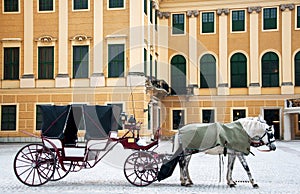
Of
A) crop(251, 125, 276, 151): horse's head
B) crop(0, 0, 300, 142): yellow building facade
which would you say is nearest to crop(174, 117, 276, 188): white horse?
crop(251, 125, 276, 151): horse's head

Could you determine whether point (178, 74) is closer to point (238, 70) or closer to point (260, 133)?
point (238, 70)

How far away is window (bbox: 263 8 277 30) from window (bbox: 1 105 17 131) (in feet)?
61.8

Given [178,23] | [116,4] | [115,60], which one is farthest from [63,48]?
[178,23]

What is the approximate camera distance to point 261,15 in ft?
126

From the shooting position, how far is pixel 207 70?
39125mm

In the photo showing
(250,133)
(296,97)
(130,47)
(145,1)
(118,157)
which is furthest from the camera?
(296,97)

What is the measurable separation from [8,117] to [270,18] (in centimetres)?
1979

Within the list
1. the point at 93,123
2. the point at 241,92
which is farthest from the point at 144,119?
the point at 93,123

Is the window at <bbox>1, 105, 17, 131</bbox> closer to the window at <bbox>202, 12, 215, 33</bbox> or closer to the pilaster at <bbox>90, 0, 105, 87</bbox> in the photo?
the pilaster at <bbox>90, 0, 105, 87</bbox>

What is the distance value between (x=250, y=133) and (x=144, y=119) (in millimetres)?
19446

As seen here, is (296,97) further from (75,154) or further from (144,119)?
(75,154)

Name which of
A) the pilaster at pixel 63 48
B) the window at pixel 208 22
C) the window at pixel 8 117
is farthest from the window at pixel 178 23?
the window at pixel 8 117

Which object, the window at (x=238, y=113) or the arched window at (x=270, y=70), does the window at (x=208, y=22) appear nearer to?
the arched window at (x=270, y=70)

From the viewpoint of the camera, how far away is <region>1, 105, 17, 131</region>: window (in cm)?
3312
